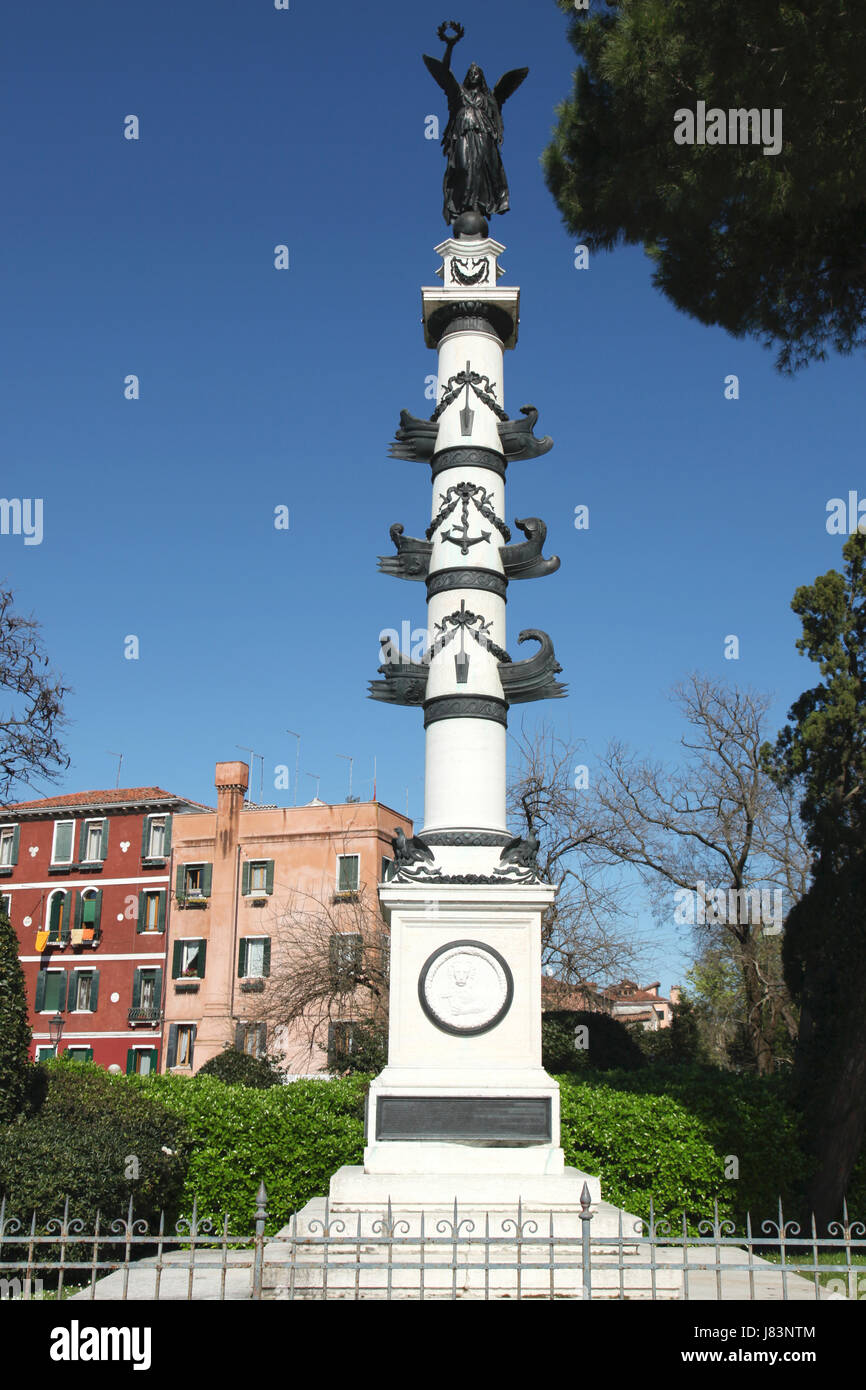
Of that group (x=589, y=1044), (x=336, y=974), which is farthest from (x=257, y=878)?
(x=589, y=1044)

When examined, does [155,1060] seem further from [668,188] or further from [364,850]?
[668,188]

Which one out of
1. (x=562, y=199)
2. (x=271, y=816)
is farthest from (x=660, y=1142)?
(x=271, y=816)

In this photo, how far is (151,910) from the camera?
128 ft

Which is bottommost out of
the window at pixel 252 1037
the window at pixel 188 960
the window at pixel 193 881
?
the window at pixel 252 1037

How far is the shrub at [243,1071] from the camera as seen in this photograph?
2284 cm

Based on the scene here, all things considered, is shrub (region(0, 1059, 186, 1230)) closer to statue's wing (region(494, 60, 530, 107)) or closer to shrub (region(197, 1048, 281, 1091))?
shrub (region(197, 1048, 281, 1091))

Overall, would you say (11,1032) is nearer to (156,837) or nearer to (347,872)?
(347,872)

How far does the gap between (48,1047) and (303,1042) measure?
9.90m

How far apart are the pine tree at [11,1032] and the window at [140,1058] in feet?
89.6

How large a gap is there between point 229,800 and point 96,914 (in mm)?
6306

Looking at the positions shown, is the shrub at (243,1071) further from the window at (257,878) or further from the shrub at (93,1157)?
the window at (257,878)

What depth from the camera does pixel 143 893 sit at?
3912 centimetres

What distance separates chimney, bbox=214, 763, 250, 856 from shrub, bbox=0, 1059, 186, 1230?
77.5ft

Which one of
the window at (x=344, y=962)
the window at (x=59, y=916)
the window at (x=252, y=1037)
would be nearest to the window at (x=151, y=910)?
the window at (x=59, y=916)
